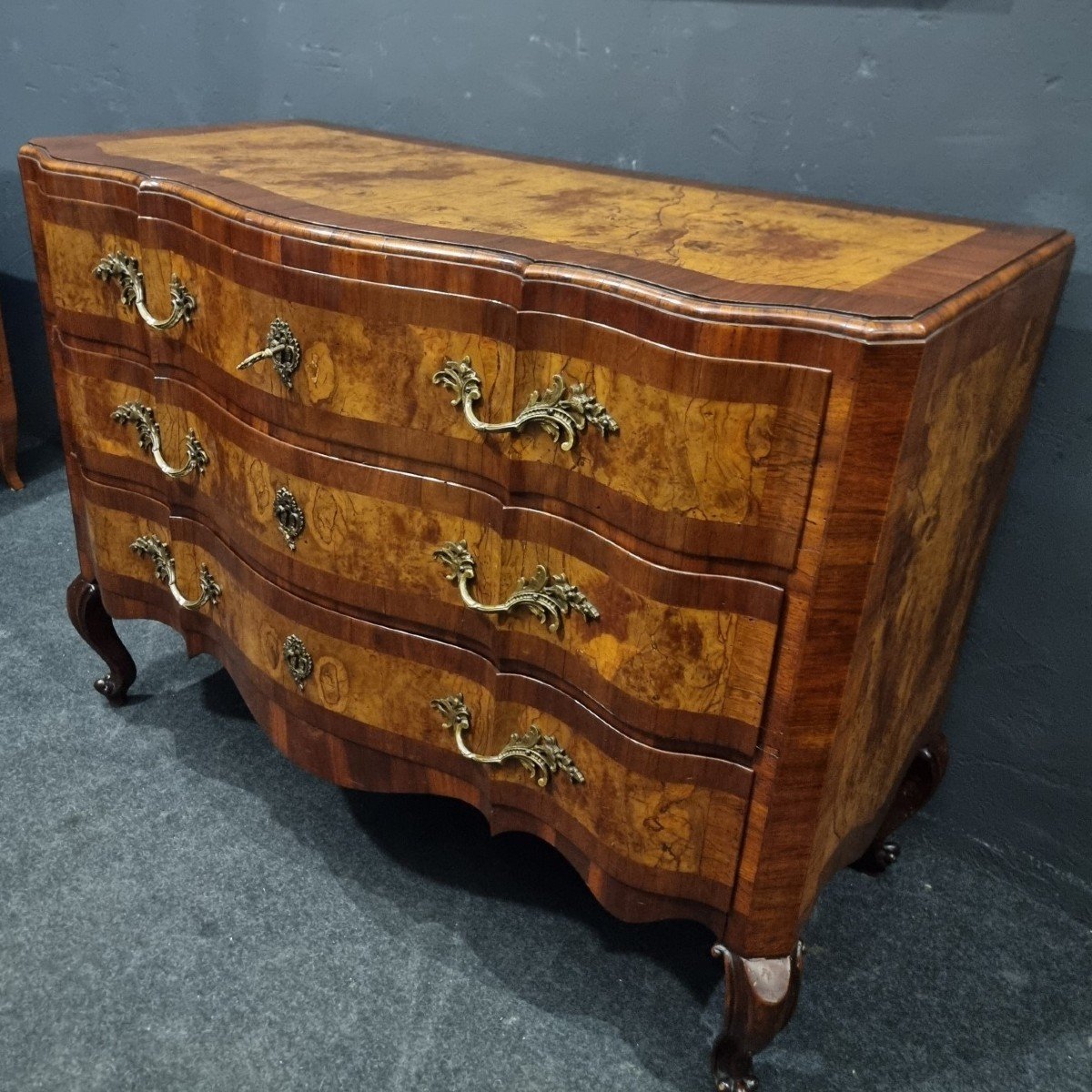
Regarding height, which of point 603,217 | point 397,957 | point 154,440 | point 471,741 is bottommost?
point 397,957

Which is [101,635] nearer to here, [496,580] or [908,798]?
[496,580]

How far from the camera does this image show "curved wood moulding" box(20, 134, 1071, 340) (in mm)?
804

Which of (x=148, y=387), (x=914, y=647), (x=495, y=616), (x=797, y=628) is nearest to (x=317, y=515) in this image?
(x=495, y=616)

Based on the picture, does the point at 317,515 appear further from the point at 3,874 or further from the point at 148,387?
the point at 3,874

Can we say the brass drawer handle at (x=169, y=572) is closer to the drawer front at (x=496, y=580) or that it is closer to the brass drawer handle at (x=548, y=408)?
the drawer front at (x=496, y=580)

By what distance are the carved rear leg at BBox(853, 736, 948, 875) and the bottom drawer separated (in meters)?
0.46

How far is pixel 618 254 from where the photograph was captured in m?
0.92

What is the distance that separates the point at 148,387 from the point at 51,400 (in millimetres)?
1428

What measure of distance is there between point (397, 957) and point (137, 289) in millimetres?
841

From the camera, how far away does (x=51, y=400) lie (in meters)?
2.56

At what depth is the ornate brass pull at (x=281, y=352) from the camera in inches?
40.9

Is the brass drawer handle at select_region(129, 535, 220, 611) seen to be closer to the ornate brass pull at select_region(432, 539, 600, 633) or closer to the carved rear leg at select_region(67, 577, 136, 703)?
the carved rear leg at select_region(67, 577, 136, 703)

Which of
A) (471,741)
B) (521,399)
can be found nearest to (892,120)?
(521,399)

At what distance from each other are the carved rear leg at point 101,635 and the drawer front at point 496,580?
39cm
